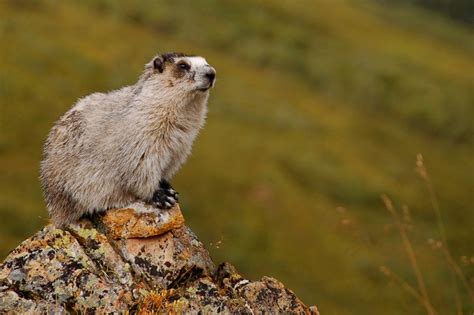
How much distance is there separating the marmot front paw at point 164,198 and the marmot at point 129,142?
0.06 feet

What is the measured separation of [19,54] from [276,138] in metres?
22.7

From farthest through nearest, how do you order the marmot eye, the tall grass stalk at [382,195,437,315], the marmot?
the marmot eye, the marmot, the tall grass stalk at [382,195,437,315]

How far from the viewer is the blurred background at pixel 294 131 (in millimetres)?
48500

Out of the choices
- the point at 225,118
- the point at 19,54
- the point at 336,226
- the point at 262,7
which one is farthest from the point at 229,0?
the point at 336,226

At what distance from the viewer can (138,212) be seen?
42.6 ft

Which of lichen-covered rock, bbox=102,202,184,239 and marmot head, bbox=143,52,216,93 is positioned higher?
marmot head, bbox=143,52,216,93

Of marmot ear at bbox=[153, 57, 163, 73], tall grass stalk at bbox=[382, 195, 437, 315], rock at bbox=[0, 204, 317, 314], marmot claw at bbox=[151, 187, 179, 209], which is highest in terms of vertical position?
marmot ear at bbox=[153, 57, 163, 73]

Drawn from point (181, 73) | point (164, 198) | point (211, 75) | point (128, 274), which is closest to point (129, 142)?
point (164, 198)

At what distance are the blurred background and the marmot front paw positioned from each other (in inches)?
167

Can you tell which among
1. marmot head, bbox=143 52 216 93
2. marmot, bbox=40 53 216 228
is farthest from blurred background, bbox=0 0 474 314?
marmot head, bbox=143 52 216 93

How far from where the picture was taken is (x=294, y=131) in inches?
2751

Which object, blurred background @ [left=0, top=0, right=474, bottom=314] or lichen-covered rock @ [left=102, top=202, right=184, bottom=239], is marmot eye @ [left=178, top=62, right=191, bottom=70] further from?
blurred background @ [left=0, top=0, right=474, bottom=314]

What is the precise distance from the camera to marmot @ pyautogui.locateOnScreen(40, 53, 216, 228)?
13172 millimetres

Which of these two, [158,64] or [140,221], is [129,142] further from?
[158,64]
